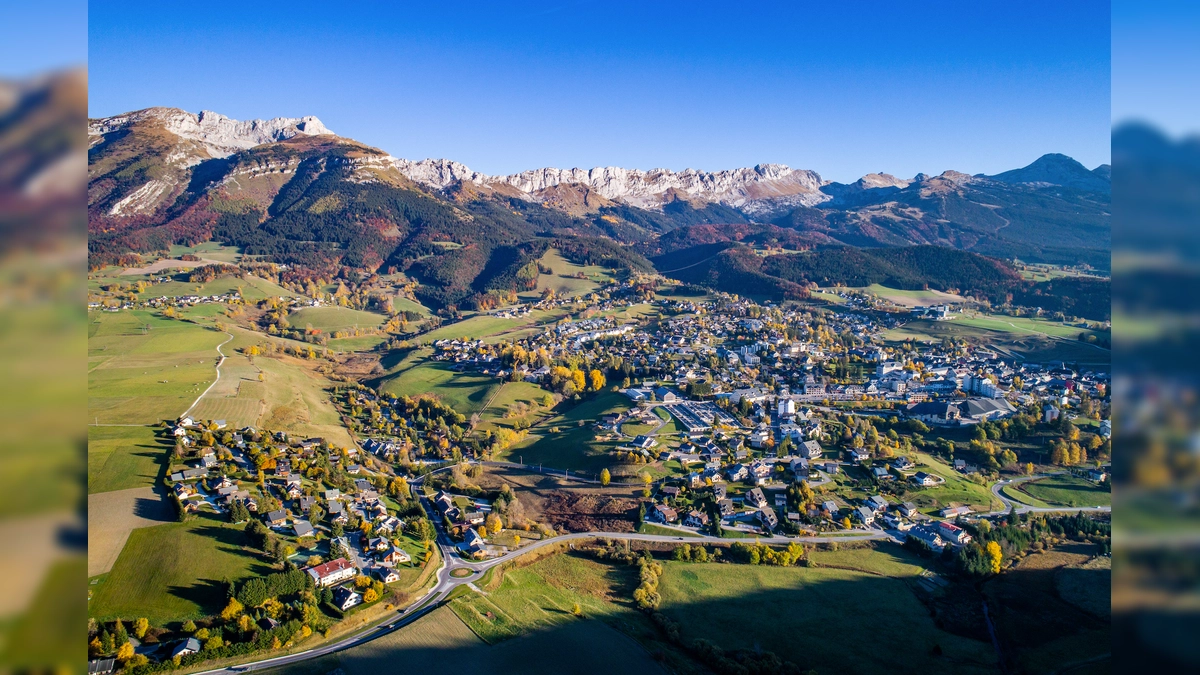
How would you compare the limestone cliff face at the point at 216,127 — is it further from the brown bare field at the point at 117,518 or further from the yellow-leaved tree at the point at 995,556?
the yellow-leaved tree at the point at 995,556

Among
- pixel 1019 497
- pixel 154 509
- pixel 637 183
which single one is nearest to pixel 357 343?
pixel 154 509

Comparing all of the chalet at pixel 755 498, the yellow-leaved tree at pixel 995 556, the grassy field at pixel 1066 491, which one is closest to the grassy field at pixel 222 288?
the chalet at pixel 755 498

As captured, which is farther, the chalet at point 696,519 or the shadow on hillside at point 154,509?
the chalet at point 696,519

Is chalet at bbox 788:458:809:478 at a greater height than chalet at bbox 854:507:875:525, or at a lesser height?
greater

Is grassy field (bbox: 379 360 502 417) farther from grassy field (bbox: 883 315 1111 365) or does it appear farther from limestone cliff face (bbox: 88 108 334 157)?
limestone cliff face (bbox: 88 108 334 157)

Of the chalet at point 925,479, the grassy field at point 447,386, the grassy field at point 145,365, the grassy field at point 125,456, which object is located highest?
the grassy field at point 145,365

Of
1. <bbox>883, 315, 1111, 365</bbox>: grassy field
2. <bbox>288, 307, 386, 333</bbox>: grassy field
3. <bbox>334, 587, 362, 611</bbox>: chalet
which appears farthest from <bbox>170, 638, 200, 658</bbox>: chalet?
<bbox>883, 315, 1111, 365</bbox>: grassy field

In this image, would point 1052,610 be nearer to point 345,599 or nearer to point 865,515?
point 865,515
